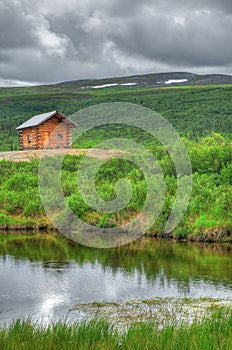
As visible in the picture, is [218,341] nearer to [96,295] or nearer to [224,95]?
[96,295]

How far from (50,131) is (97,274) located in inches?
1322

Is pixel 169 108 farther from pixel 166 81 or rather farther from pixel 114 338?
pixel 114 338

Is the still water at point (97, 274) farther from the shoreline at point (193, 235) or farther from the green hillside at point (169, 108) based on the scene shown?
the green hillside at point (169, 108)

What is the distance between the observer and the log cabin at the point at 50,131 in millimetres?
54031

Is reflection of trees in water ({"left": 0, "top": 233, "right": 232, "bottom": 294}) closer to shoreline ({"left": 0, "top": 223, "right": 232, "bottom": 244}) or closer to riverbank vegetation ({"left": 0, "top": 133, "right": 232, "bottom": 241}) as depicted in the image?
shoreline ({"left": 0, "top": 223, "right": 232, "bottom": 244})

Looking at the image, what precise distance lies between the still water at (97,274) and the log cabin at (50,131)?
77.9ft

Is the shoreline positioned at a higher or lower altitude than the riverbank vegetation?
lower

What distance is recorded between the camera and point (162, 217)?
32844 millimetres

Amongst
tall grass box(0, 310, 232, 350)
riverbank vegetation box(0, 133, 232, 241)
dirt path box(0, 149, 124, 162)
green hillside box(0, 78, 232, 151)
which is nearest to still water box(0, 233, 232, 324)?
riverbank vegetation box(0, 133, 232, 241)

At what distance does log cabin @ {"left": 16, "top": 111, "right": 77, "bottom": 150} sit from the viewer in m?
54.0

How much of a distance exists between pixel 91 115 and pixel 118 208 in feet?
189

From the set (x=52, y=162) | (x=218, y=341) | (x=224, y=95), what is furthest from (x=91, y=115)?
(x=218, y=341)

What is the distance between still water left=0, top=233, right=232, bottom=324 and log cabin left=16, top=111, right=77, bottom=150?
23.8m

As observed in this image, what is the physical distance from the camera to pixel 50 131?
5450 cm
